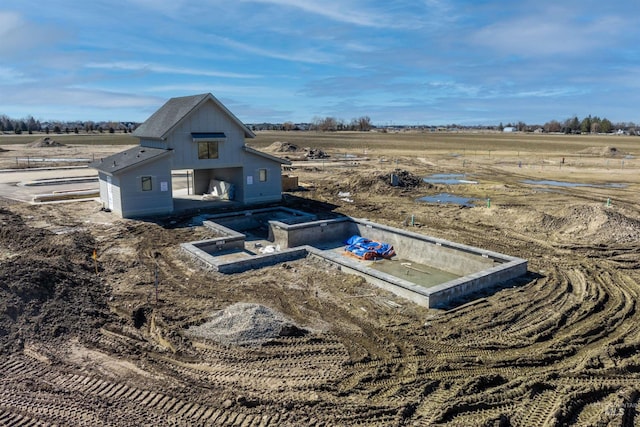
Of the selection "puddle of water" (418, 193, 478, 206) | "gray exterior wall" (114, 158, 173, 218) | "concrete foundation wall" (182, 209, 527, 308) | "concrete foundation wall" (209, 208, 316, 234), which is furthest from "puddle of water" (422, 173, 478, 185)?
"gray exterior wall" (114, 158, 173, 218)

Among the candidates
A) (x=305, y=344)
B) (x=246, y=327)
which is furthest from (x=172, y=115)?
(x=305, y=344)

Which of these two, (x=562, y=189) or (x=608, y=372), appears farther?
A: (x=562, y=189)

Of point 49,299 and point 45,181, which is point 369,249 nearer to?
point 49,299

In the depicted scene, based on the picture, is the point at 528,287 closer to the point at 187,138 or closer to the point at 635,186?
the point at 187,138

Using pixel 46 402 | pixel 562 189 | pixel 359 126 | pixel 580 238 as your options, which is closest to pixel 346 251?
pixel 580 238

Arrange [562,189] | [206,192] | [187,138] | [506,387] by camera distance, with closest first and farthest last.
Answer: [506,387], [187,138], [206,192], [562,189]

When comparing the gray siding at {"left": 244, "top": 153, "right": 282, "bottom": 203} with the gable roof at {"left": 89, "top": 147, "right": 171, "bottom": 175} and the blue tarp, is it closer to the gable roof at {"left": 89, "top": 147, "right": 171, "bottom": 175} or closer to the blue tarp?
the gable roof at {"left": 89, "top": 147, "right": 171, "bottom": 175}

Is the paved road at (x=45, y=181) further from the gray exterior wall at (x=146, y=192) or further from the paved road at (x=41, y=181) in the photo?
the gray exterior wall at (x=146, y=192)
